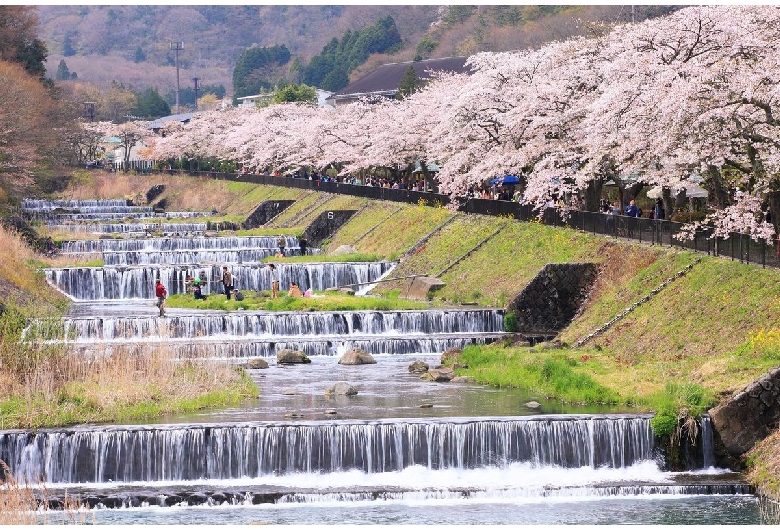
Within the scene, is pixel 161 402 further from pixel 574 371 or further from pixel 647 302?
pixel 647 302

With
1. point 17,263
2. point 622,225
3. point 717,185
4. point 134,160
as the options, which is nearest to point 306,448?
point 717,185

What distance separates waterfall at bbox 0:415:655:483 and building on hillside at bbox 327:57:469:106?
9012 cm

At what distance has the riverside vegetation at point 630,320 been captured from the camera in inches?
1228

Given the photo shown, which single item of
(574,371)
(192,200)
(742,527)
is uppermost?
(192,200)

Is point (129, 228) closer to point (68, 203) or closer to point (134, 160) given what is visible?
point (68, 203)

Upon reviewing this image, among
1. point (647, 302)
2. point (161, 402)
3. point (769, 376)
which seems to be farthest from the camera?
point (647, 302)

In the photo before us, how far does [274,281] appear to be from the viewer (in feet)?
175

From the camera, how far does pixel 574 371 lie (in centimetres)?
3516

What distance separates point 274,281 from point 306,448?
24.9 metres

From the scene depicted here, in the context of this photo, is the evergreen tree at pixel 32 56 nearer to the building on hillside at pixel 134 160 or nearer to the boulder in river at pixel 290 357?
the building on hillside at pixel 134 160

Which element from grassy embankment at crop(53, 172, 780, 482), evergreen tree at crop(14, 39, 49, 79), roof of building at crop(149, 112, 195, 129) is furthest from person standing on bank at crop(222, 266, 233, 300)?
roof of building at crop(149, 112, 195, 129)

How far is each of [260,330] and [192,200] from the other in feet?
221

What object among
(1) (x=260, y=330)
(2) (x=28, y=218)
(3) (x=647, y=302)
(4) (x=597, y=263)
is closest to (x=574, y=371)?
(3) (x=647, y=302)

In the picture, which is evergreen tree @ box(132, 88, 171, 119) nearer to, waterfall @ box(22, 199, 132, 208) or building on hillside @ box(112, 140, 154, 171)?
building on hillside @ box(112, 140, 154, 171)
